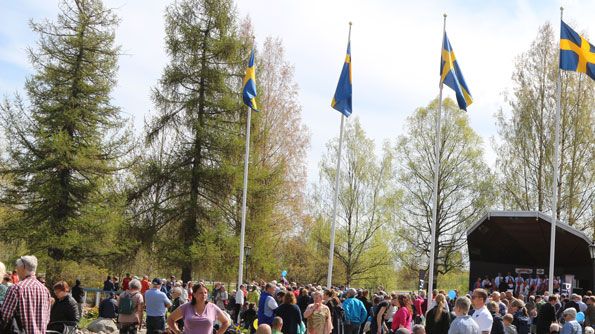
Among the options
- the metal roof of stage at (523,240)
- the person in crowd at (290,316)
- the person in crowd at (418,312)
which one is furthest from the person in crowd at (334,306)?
the metal roof of stage at (523,240)

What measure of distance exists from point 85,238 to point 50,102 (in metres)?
6.14

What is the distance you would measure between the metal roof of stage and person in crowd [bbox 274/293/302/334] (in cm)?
2009

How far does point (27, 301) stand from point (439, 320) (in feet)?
23.7

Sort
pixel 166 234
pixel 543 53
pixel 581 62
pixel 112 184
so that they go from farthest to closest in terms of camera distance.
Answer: pixel 543 53, pixel 166 234, pixel 112 184, pixel 581 62

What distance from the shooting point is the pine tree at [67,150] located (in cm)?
3012

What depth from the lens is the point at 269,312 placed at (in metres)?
15.1

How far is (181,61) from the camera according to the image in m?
35.6

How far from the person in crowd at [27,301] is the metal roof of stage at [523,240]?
25799 millimetres

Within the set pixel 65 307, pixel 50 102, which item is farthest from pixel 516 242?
pixel 65 307

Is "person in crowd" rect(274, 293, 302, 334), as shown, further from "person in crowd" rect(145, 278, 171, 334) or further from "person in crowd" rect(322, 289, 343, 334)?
"person in crowd" rect(322, 289, 343, 334)

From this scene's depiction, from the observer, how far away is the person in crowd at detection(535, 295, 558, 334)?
16.9 m

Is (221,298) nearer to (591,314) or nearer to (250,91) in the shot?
(250,91)

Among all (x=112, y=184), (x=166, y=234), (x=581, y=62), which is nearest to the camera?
(x=581, y=62)

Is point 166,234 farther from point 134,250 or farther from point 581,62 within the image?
point 581,62
